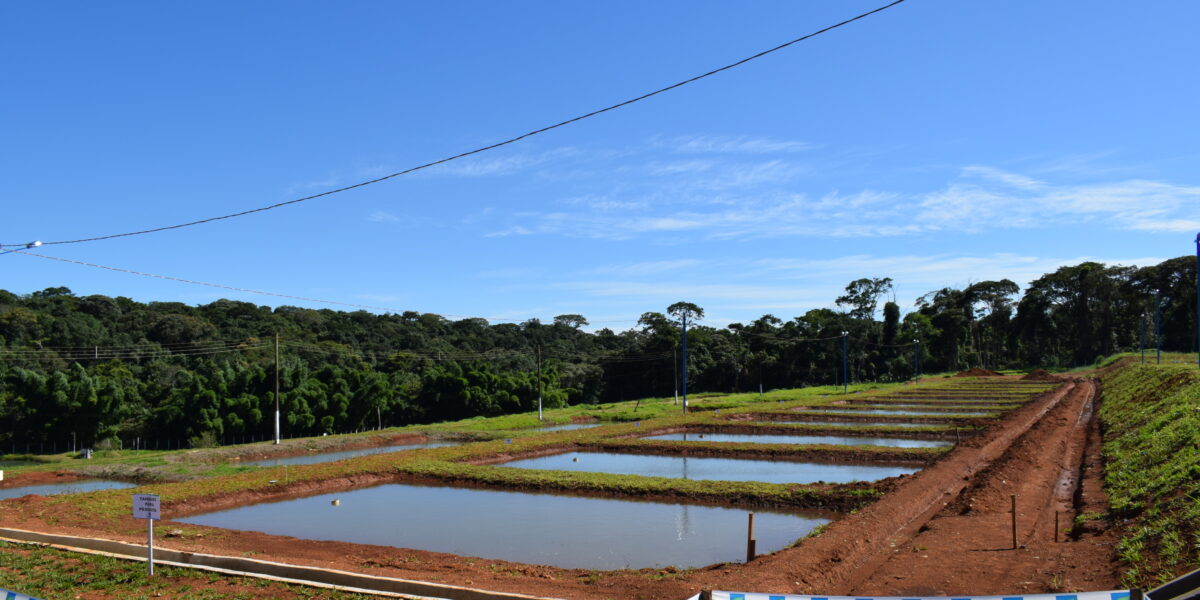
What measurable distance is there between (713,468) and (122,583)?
17.0 metres

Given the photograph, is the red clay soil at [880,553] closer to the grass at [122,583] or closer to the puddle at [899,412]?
the grass at [122,583]

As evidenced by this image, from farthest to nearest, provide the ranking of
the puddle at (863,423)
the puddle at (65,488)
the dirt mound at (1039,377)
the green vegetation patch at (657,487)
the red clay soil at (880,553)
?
the dirt mound at (1039,377), the puddle at (863,423), the puddle at (65,488), the green vegetation patch at (657,487), the red clay soil at (880,553)

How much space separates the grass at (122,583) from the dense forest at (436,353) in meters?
23.0

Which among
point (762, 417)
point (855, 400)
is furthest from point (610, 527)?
point (855, 400)

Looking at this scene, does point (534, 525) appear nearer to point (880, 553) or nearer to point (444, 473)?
point (880, 553)

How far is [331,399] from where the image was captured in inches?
1751

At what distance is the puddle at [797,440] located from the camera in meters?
28.2

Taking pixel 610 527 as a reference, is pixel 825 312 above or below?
above

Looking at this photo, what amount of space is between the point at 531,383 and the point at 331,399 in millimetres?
16013

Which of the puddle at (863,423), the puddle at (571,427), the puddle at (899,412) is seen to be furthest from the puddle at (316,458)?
the puddle at (899,412)

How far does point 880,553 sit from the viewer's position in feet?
37.6

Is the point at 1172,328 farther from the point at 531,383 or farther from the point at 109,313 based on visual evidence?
the point at 109,313

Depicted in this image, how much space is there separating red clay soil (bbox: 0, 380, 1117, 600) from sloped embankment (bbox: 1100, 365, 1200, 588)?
1.21ft

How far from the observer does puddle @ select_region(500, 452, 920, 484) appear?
830 inches
